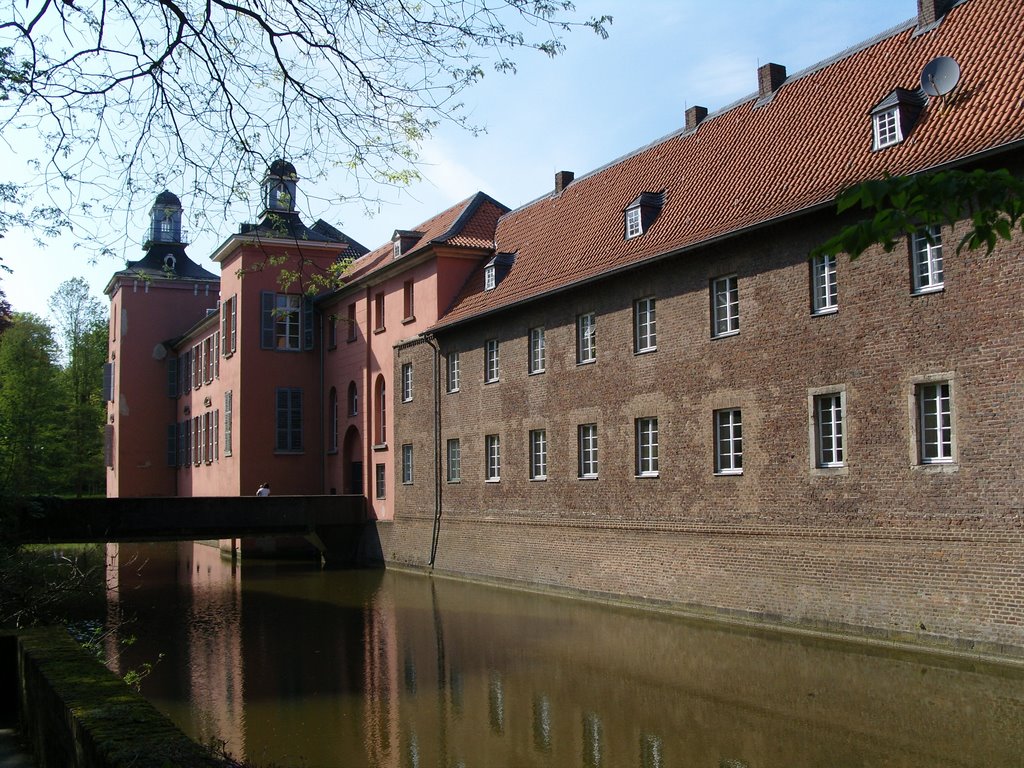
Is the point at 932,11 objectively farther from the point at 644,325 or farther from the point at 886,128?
the point at 644,325

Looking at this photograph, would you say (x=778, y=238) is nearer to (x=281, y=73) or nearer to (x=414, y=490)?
(x=281, y=73)

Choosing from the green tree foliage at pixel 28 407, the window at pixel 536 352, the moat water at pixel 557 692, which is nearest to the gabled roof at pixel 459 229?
the window at pixel 536 352

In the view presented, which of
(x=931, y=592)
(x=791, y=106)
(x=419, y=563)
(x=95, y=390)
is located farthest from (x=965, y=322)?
(x=95, y=390)

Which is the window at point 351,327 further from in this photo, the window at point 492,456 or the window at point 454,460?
the window at point 492,456

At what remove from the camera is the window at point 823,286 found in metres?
16.9

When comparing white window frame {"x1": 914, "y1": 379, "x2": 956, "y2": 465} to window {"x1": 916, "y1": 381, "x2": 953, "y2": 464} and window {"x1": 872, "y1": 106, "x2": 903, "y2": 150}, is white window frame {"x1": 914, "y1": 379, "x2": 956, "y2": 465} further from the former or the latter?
window {"x1": 872, "y1": 106, "x2": 903, "y2": 150}

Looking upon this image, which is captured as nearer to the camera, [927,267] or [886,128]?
[927,267]

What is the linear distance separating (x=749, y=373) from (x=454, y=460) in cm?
1208

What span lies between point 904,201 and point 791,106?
1747cm

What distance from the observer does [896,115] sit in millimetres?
16719

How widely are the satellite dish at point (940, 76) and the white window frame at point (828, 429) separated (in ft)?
16.3

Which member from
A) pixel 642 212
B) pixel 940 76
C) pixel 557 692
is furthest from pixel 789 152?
pixel 557 692

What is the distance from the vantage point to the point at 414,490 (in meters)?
30.7

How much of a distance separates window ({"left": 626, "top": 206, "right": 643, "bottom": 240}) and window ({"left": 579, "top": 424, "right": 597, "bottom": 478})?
13.4 feet
